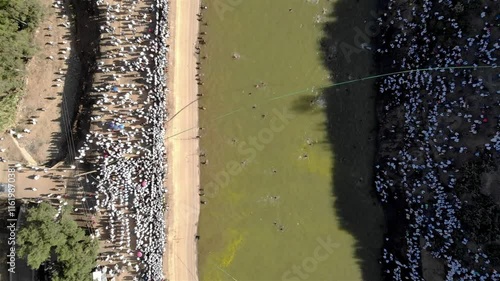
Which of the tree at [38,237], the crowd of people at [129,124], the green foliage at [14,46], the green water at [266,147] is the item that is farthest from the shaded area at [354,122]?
the green foliage at [14,46]

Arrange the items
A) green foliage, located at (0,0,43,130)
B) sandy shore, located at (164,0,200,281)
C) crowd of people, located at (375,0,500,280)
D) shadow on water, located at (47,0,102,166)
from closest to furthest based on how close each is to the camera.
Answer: green foliage, located at (0,0,43,130), crowd of people, located at (375,0,500,280), shadow on water, located at (47,0,102,166), sandy shore, located at (164,0,200,281)

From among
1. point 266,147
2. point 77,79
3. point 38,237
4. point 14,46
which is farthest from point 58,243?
point 266,147

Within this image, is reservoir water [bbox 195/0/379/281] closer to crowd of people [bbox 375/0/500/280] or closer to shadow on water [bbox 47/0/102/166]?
crowd of people [bbox 375/0/500/280]

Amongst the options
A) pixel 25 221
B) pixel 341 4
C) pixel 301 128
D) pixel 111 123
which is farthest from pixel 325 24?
pixel 25 221

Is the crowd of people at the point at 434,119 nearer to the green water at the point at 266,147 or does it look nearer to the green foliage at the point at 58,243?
the green water at the point at 266,147

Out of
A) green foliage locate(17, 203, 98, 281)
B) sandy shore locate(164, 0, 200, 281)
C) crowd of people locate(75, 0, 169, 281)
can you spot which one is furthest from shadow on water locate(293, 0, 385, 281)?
green foliage locate(17, 203, 98, 281)

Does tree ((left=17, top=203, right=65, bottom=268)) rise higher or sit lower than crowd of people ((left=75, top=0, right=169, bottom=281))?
lower
